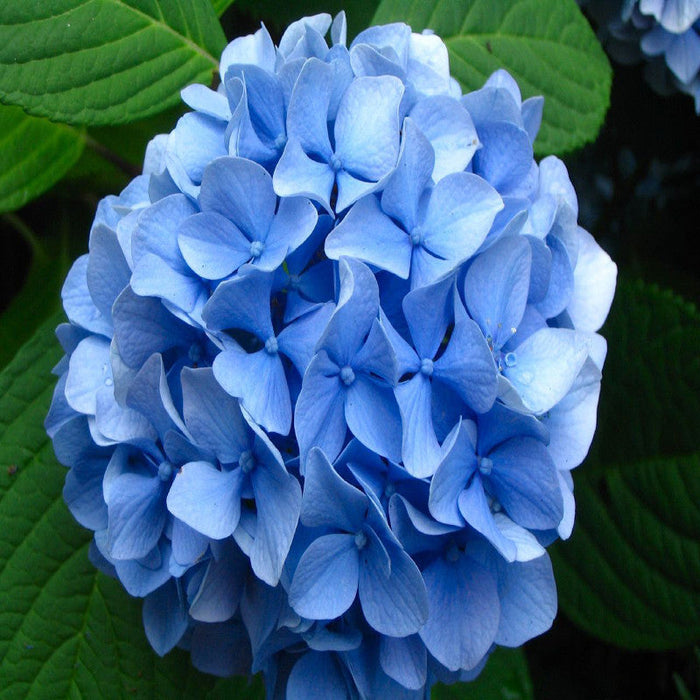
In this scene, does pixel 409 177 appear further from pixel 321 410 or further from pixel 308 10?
pixel 308 10

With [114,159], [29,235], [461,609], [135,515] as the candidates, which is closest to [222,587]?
[135,515]

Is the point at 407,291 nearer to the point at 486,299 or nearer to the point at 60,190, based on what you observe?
the point at 486,299

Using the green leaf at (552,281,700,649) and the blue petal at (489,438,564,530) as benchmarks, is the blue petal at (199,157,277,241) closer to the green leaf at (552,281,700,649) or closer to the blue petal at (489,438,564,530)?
the blue petal at (489,438,564,530)

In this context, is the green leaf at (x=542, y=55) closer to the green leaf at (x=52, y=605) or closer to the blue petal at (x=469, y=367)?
the blue petal at (x=469, y=367)

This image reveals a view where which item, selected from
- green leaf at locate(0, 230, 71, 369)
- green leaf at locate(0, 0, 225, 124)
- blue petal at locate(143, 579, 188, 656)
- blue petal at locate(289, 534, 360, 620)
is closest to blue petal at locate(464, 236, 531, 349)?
blue petal at locate(289, 534, 360, 620)

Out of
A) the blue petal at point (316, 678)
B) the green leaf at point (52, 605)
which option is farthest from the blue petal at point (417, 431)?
the green leaf at point (52, 605)

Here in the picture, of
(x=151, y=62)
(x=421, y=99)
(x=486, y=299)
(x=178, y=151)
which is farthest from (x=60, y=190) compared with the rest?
(x=486, y=299)

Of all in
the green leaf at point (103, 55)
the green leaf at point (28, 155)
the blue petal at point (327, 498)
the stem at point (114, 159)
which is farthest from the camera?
the stem at point (114, 159)
